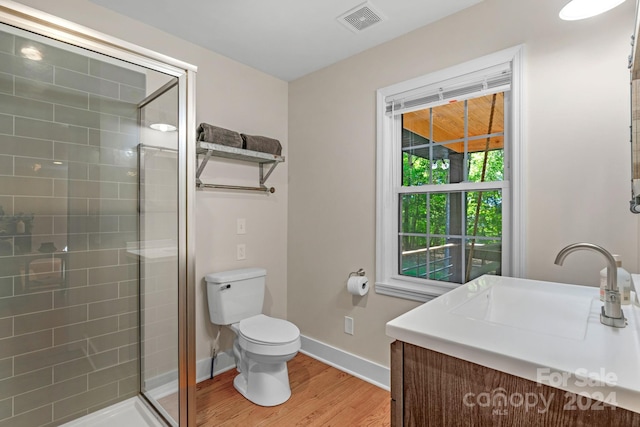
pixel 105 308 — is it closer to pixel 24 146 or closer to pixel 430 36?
pixel 24 146

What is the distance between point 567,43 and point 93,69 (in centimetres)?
224

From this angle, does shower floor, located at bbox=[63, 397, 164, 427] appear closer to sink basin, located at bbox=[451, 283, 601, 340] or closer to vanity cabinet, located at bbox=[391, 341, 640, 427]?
vanity cabinet, located at bbox=[391, 341, 640, 427]

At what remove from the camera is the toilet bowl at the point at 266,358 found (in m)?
1.90

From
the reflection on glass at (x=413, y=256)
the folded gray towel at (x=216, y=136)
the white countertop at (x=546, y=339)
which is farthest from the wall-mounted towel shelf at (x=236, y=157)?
the white countertop at (x=546, y=339)

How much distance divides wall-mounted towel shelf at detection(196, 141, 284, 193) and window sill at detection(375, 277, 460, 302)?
1.22 m

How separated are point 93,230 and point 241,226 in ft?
3.31

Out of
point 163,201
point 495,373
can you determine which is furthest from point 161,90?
point 495,373

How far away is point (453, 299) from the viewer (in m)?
1.22

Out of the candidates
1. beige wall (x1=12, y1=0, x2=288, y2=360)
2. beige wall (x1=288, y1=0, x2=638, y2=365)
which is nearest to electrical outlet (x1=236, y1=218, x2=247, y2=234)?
beige wall (x1=12, y1=0, x2=288, y2=360)

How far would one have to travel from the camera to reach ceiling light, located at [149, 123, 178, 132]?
1654 millimetres

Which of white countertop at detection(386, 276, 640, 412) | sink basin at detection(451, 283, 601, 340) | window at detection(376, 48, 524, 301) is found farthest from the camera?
window at detection(376, 48, 524, 301)

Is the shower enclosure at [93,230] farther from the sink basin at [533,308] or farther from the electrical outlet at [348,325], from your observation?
the sink basin at [533,308]

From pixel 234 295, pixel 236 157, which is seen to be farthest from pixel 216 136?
pixel 234 295

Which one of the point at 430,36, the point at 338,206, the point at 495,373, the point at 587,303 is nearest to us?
the point at 495,373
